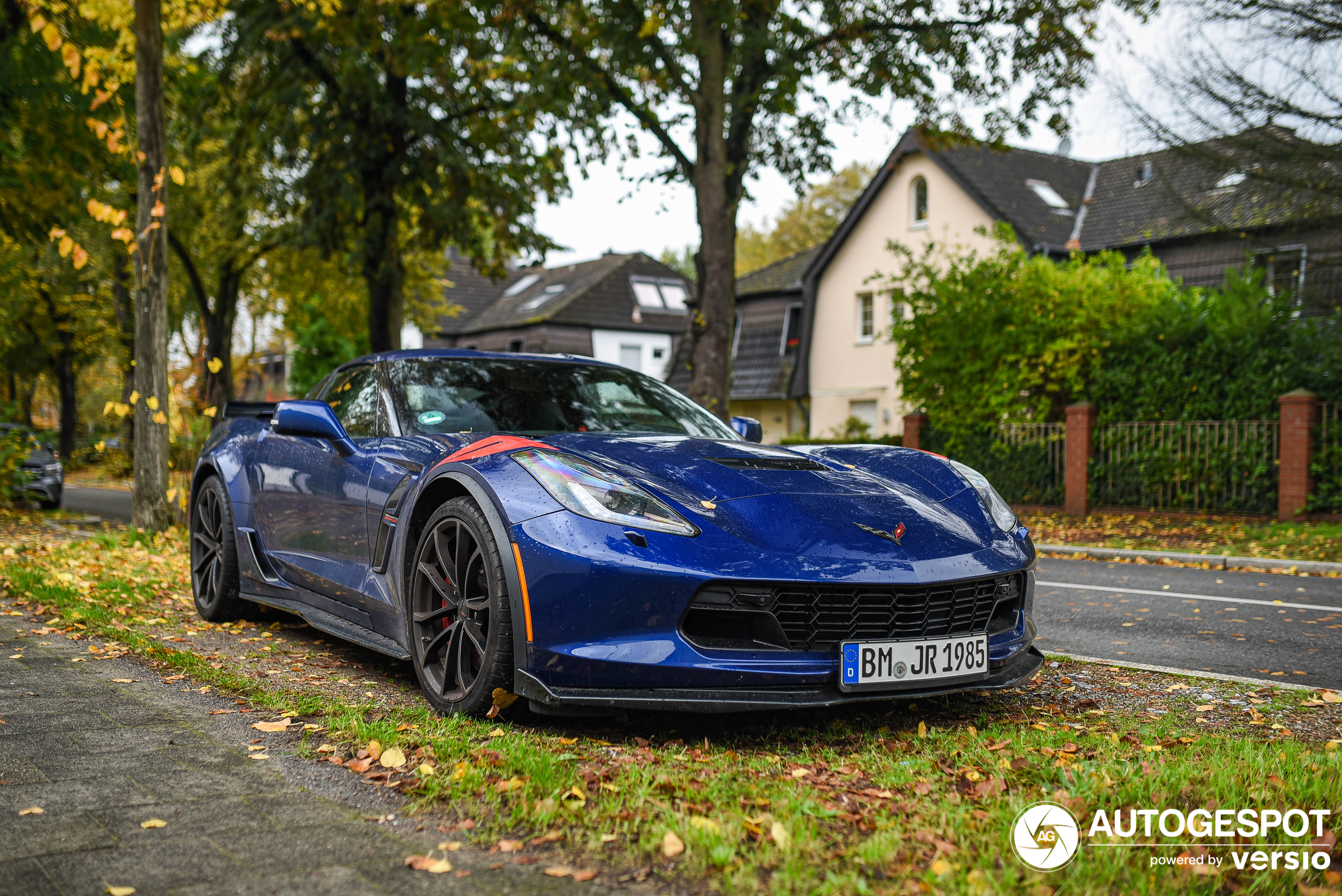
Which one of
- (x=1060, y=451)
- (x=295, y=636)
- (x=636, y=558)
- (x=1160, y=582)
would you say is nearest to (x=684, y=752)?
(x=636, y=558)

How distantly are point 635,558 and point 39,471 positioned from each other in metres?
15.7

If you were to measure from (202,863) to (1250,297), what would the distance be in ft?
52.3

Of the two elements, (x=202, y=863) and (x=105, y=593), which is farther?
(x=105, y=593)

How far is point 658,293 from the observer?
161ft

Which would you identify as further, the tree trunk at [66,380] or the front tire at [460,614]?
the tree trunk at [66,380]

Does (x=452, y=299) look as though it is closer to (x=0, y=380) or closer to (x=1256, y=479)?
(x=0, y=380)

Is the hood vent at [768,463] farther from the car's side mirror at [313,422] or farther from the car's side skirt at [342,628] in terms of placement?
the car's side mirror at [313,422]

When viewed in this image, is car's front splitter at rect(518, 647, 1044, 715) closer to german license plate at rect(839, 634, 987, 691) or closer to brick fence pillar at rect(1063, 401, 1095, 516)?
german license plate at rect(839, 634, 987, 691)

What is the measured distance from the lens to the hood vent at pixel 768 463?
4.15m

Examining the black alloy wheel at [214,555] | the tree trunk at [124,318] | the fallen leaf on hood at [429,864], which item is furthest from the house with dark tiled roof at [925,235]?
the fallen leaf on hood at [429,864]

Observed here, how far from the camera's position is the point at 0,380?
138 feet

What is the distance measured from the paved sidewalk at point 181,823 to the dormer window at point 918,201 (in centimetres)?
3041

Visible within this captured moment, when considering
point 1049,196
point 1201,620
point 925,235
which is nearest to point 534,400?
point 1201,620

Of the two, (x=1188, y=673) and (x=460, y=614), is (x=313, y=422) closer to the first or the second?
(x=460, y=614)
